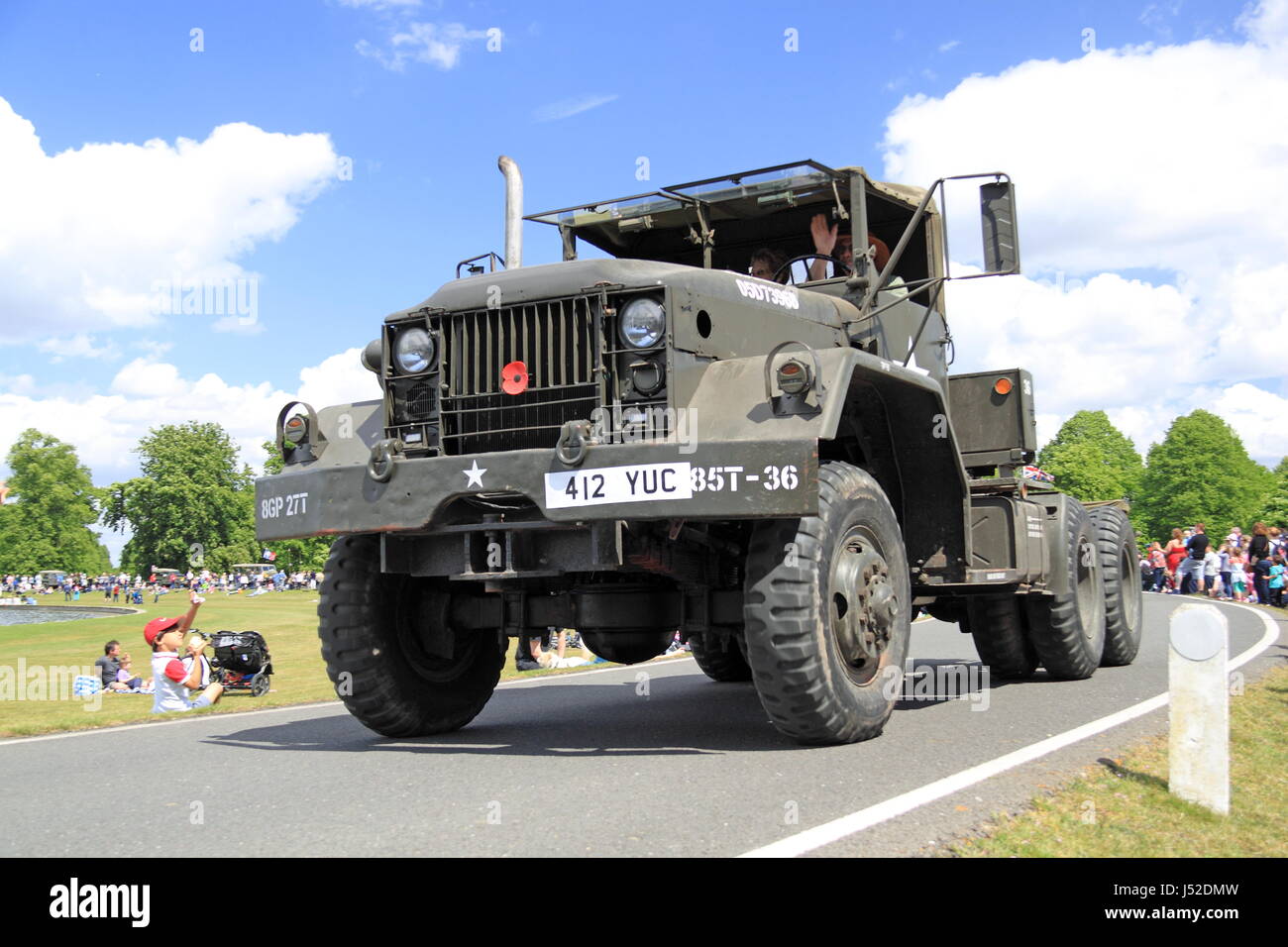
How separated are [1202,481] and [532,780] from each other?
225ft

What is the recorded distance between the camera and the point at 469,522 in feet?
20.3

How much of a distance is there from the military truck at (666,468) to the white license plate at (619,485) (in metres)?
0.01

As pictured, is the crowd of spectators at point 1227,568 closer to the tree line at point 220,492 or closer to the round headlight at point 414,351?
the round headlight at point 414,351

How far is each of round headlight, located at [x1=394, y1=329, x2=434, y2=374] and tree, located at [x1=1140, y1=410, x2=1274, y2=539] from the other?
66.1 m

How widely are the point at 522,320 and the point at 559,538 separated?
123 centimetres

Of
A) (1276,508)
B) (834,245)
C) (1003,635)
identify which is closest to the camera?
(834,245)

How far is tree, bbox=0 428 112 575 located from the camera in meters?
94.0

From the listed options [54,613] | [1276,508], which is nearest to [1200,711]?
[54,613]

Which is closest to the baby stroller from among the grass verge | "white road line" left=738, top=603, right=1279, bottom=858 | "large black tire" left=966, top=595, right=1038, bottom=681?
"large black tire" left=966, top=595, right=1038, bottom=681

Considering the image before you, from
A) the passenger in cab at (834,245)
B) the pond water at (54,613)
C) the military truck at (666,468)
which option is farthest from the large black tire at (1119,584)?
the pond water at (54,613)

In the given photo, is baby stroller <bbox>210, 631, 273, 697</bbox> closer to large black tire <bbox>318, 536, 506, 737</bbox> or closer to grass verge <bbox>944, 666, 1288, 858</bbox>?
large black tire <bbox>318, 536, 506, 737</bbox>

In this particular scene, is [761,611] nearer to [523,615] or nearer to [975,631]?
[523,615]

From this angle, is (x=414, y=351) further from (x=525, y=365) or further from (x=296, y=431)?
(x=296, y=431)

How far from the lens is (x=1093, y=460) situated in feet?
227
